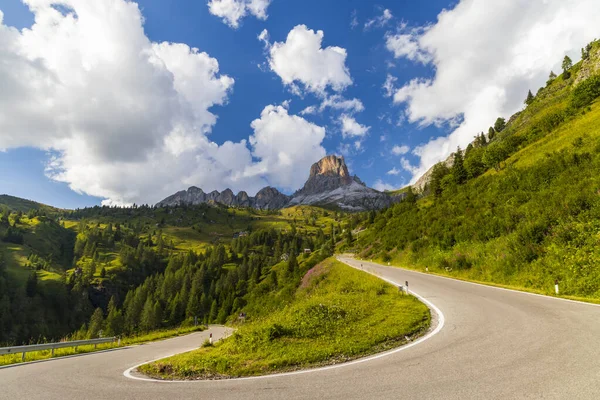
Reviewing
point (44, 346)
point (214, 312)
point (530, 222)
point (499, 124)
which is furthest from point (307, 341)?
point (499, 124)

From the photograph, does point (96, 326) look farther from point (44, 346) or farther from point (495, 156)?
point (495, 156)

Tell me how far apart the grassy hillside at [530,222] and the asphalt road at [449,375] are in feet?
30.1

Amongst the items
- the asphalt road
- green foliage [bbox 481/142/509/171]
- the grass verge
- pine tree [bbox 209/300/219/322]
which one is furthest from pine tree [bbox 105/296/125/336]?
green foliage [bbox 481/142/509/171]

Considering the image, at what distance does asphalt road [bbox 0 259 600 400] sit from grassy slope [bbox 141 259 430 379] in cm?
102

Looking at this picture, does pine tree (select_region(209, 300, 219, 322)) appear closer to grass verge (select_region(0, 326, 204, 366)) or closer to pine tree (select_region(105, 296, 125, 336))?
pine tree (select_region(105, 296, 125, 336))

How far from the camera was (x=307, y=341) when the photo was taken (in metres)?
11.9

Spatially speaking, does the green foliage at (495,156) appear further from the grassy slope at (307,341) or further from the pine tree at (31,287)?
the pine tree at (31,287)

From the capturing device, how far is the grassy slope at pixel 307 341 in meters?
9.91

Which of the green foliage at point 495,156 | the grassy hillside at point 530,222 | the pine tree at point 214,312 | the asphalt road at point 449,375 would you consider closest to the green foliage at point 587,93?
the grassy hillside at point 530,222

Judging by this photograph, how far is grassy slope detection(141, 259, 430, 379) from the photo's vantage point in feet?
32.5

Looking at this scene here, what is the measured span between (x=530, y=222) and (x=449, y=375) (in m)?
25.0

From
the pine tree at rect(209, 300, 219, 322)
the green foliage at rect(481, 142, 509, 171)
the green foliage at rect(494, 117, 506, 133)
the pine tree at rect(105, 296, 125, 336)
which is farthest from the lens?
the green foliage at rect(494, 117, 506, 133)

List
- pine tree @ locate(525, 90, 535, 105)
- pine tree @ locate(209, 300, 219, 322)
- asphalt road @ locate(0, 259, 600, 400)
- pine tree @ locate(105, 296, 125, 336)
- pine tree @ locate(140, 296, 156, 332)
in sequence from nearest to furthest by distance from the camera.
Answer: asphalt road @ locate(0, 259, 600, 400) → pine tree @ locate(209, 300, 219, 322) → pine tree @ locate(105, 296, 125, 336) → pine tree @ locate(140, 296, 156, 332) → pine tree @ locate(525, 90, 535, 105)

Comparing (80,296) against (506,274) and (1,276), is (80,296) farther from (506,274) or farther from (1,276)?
(506,274)
